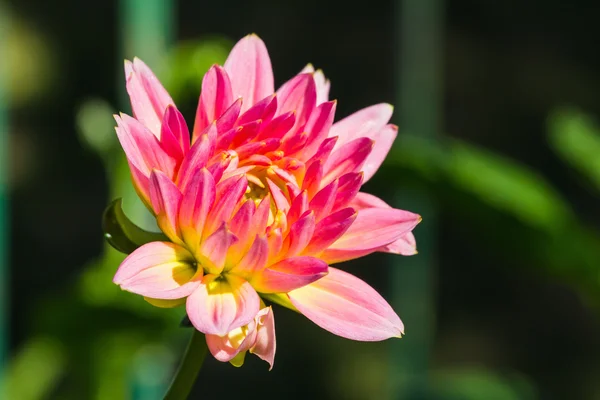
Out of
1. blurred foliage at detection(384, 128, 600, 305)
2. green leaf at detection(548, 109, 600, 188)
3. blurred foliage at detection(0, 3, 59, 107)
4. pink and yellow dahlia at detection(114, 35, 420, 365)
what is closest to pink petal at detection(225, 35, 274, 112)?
pink and yellow dahlia at detection(114, 35, 420, 365)

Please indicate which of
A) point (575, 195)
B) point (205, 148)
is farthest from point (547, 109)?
point (205, 148)

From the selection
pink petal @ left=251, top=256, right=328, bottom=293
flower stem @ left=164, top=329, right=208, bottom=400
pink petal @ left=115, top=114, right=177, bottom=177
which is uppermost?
pink petal @ left=115, top=114, right=177, bottom=177

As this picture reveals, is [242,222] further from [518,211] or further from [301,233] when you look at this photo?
[518,211]

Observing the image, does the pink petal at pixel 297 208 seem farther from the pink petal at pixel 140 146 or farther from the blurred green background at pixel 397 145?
the blurred green background at pixel 397 145

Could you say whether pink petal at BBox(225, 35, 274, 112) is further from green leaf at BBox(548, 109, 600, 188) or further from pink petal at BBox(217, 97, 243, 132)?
green leaf at BBox(548, 109, 600, 188)

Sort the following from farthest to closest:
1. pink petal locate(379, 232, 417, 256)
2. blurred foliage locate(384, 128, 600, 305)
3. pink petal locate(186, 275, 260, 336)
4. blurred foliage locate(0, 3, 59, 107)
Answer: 1. blurred foliage locate(0, 3, 59, 107)
2. blurred foliage locate(384, 128, 600, 305)
3. pink petal locate(379, 232, 417, 256)
4. pink petal locate(186, 275, 260, 336)

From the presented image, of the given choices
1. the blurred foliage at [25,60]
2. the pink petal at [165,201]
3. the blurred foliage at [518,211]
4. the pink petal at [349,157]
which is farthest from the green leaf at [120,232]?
the blurred foliage at [25,60]

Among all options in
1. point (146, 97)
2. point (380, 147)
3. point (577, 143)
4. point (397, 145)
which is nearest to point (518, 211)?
point (577, 143)
